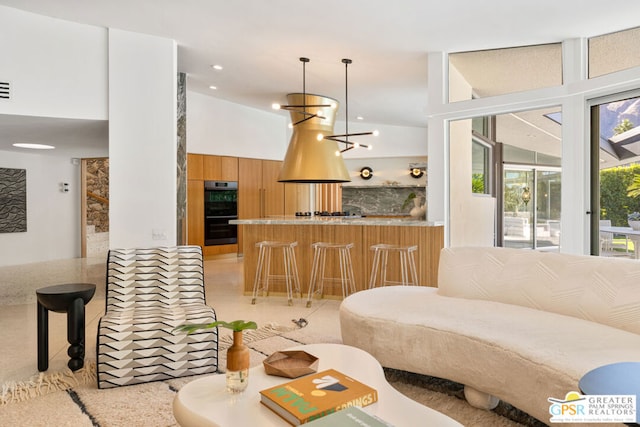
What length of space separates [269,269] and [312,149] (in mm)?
2255

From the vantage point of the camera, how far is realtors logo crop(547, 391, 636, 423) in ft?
4.14

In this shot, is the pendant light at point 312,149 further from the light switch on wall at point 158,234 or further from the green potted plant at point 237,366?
the green potted plant at point 237,366

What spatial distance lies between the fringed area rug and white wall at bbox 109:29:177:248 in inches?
81.8

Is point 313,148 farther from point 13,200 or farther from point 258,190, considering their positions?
point 13,200

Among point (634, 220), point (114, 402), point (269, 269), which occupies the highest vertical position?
point (634, 220)

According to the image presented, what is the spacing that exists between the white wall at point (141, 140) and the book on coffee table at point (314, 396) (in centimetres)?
363

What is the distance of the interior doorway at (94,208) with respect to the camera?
902 centimetres

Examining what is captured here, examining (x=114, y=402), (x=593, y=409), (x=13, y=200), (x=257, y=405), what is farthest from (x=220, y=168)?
(x=593, y=409)

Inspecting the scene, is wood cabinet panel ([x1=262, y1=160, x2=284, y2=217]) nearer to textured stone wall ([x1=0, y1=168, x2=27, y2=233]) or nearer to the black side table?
textured stone wall ([x1=0, y1=168, x2=27, y2=233])

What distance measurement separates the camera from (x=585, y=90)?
14.6ft

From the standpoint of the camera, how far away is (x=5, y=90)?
426cm

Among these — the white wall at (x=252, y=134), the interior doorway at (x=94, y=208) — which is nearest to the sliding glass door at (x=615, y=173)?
the white wall at (x=252, y=134)

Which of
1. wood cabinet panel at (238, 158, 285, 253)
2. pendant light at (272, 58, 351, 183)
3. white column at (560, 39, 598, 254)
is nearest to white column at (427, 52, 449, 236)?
white column at (560, 39, 598, 254)

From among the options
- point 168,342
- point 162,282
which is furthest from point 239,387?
point 162,282
